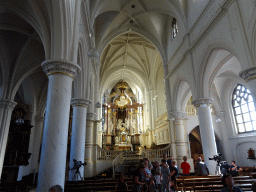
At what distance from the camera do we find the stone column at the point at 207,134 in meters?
8.43

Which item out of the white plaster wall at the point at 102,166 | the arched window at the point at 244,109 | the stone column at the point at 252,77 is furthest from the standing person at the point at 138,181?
the arched window at the point at 244,109

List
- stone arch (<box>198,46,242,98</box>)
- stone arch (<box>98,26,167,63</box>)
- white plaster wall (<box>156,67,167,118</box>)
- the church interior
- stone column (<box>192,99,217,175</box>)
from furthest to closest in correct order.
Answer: white plaster wall (<box>156,67,167,118</box>)
stone arch (<box>98,26,167,63</box>)
stone arch (<box>198,46,242,98</box>)
stone column (<box>192,99,217,175</box>)
the church interior

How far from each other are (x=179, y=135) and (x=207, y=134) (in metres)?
3.70

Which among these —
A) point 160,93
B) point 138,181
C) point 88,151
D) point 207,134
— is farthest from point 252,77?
point 160,93

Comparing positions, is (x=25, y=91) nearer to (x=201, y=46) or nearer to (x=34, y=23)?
(x=34, y=23)

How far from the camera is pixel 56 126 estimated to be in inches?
→ 183

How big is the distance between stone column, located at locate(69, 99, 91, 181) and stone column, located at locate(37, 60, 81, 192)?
335cm

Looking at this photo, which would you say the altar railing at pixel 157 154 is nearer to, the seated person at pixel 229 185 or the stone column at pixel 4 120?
the stone column at pixel 4 120

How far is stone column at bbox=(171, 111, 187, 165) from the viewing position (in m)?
12.1

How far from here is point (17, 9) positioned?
6.78m

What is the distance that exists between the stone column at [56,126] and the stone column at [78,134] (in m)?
3.35

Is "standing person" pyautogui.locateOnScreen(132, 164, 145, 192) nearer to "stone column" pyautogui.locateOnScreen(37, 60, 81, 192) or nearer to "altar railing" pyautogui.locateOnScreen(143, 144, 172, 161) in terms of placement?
"stone column" pyautogui.locateOnScreen(37, 60, 81, 192)

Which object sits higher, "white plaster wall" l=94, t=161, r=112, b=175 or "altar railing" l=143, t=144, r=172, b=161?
"altar railing" l=143, t=144, r=172, b=161

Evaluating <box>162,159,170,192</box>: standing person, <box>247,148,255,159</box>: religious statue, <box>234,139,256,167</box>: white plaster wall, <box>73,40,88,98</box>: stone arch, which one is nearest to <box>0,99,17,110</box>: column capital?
<box>73,40,88,98</box>: stone arch
